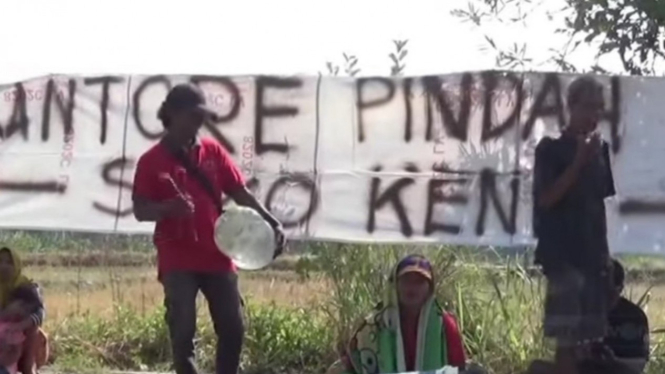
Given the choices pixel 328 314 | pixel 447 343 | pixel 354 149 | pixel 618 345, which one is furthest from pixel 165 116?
pixel 328 314

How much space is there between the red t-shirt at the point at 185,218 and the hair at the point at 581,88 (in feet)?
5.77

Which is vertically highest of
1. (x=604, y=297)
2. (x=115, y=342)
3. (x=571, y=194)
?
(x=571, y=194)

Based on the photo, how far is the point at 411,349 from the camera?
6434 millimetres

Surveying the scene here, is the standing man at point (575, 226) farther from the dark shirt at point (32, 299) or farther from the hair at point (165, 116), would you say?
the dark shirt at point (32, 299)

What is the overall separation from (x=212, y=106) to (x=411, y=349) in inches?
98.9

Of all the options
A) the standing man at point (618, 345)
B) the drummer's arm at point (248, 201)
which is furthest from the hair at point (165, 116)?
the standing man at point (618, 345)

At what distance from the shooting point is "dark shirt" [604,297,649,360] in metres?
7.32

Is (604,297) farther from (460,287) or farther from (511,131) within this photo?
(460,287)

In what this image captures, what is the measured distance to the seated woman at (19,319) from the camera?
25.2 ft

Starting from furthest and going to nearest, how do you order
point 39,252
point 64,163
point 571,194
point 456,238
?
point 39,252 < point 64,163 < point 456,238 < point 571,194

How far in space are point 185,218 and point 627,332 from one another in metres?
2.19

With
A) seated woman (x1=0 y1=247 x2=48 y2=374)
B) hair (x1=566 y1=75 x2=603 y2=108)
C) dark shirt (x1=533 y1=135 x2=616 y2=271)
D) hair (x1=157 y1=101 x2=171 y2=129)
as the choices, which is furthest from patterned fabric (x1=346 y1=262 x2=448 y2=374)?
seated woman (x1=0 y1=247 x2=48 y2=374)

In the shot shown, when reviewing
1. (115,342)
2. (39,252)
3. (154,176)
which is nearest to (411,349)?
(154,176)

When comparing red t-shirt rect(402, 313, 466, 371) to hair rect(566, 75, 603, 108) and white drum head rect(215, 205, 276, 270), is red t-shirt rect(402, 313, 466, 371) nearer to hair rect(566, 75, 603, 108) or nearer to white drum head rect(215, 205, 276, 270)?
white drum head rect(215, 205, 276, 270)
